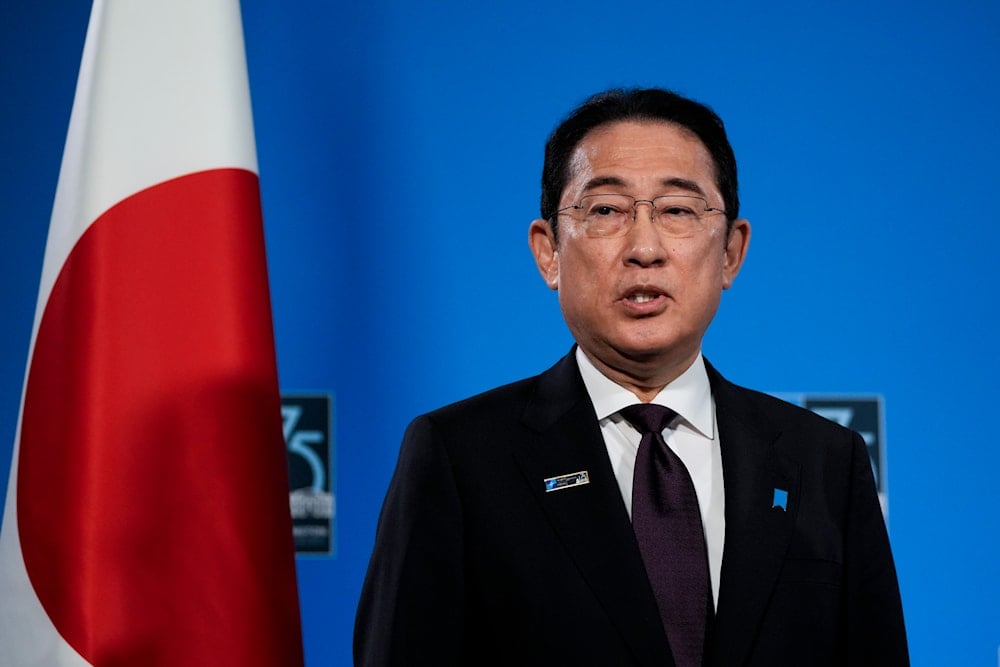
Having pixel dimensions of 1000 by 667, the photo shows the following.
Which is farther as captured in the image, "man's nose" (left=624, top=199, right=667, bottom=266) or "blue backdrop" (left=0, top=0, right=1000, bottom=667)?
"blue backdrop" (left=0, top=0, right=1000, bottom=667)

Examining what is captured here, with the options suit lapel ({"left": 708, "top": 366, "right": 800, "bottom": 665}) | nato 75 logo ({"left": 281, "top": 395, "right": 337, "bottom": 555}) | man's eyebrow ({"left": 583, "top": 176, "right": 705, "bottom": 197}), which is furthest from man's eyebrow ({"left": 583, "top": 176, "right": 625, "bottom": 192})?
nato 75 logo ({"left": 281, "top": 395, "right": 337, "bottom": 555})

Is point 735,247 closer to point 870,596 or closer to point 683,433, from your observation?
point 683,433

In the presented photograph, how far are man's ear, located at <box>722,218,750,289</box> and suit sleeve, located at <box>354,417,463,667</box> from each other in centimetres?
44

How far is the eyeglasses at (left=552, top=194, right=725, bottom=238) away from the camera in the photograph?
1.30m

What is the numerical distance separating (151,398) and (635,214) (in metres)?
0.78

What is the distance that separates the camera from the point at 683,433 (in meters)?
1.32

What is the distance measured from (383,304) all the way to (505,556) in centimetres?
97

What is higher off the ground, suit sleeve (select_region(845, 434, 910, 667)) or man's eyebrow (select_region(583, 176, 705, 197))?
man's eyebrow (select_region(583, 176, 705, 197))

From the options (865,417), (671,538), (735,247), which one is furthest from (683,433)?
(865,417)

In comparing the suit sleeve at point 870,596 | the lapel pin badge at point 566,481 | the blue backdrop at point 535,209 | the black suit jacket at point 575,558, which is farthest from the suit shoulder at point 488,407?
the blue backdrop at point 535,209

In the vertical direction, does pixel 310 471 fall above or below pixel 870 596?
above

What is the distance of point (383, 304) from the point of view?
2.09 m

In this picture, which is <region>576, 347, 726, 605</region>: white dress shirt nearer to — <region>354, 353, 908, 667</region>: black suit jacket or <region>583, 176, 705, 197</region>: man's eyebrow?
<region>354, 353, 908, 667</region>: black suit jacket

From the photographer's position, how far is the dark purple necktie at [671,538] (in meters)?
1.17
